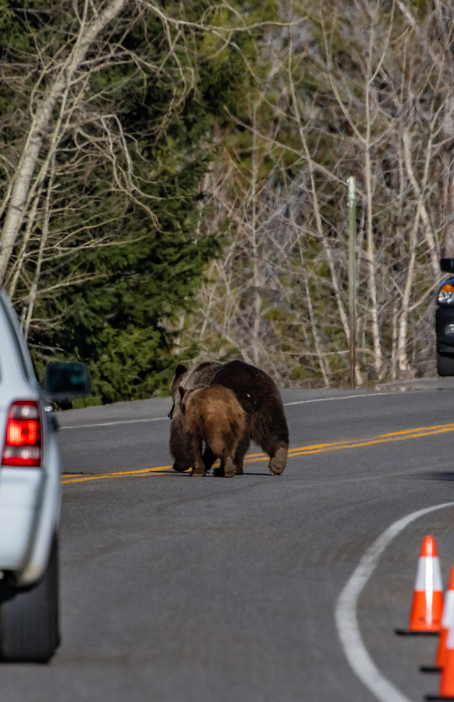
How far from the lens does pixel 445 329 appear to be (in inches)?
612

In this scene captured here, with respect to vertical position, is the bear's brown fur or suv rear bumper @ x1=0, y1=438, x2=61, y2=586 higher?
suv rear bumper @ x1=0, y1=438, x2=61, y2=586

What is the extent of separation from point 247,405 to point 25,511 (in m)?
8.43

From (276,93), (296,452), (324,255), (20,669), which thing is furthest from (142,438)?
(276,93)

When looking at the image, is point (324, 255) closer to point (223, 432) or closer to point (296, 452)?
point (296, 452)

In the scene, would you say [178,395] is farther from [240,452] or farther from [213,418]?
[240,452]

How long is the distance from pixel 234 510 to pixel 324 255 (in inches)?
1119

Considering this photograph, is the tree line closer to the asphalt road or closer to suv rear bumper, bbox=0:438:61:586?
the asphalt road

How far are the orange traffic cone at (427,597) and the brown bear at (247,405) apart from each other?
263 inches

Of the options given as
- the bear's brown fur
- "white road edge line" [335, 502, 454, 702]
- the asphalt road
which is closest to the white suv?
the asphalt road

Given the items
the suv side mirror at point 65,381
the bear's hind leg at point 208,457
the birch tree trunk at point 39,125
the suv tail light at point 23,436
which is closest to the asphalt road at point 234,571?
the bear's hind leg at point 208,457

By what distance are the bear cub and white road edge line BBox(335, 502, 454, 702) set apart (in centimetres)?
286

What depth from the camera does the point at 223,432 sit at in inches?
540

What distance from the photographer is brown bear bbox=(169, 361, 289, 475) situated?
14.2m

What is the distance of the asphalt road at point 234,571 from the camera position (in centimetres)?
621
